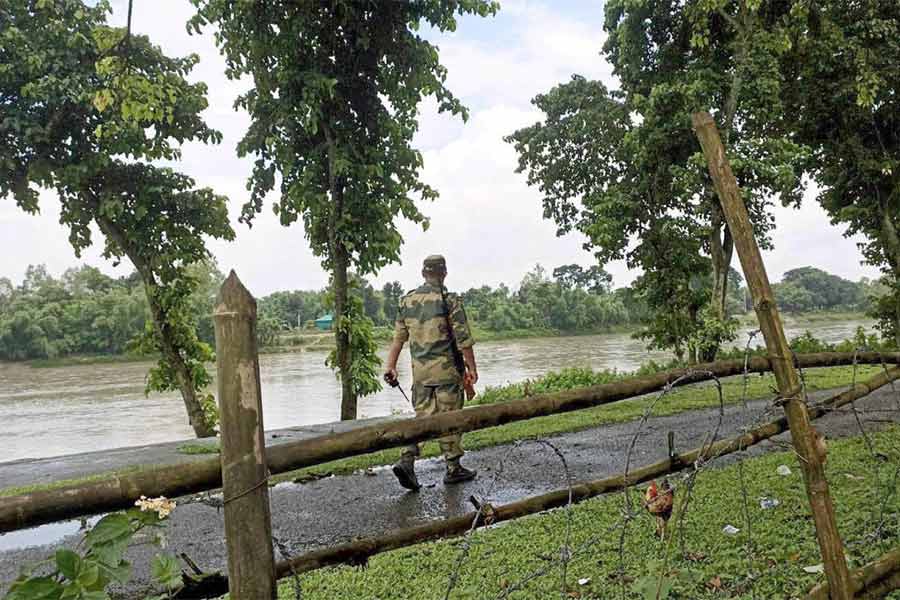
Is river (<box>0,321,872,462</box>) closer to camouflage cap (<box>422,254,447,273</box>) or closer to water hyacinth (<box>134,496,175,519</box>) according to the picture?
camouflage cap (<box>422,254,447,273</box>)

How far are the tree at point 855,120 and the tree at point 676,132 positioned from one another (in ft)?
2.18

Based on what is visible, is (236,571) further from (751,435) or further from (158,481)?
(751,435)

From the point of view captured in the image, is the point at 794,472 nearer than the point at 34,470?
Yes

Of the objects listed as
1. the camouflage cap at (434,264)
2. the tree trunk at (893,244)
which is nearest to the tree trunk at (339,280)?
the camouflage cap at (434,264)

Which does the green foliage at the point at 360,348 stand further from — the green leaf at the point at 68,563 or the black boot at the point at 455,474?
the green leaf at the point at 68,563

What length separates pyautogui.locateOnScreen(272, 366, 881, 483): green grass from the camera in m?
5.89

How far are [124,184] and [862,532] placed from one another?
9302 millimetres

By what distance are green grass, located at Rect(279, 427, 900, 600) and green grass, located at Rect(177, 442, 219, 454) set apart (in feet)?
13.2

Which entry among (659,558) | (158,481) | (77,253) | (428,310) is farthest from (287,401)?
(158,481)

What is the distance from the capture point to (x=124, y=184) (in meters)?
9.16

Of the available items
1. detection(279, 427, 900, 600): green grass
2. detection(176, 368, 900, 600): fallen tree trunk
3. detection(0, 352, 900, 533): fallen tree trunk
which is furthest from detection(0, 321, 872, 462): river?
detection(0, 352, 900, 533): fallen tree trunk

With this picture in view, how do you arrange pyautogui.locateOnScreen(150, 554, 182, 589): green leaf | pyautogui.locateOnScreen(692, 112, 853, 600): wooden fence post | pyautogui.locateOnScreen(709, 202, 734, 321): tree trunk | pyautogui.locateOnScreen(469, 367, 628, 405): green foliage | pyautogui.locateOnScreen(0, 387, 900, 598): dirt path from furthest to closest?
pyautogui.locateOnScreen(709, 202, 734, 321): tree trunk < pyautogui.locateOnScreen(469, 367, 628, 405): green foliage < pyautogui.locateOnScreen(0, 387, 900, 598): dirt path < pyautogui.locateOnScreen(692, 112, 853, 600): wooden fence post < pyautogui.locateOnScreen(150, 554, 182, 589): green leaf

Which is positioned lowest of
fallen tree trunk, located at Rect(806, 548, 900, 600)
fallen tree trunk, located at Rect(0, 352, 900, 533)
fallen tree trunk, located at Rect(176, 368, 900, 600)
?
fallen tree trunk, located at Rect(806, 548, 900, 600)

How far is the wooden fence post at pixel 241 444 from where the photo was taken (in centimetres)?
133
